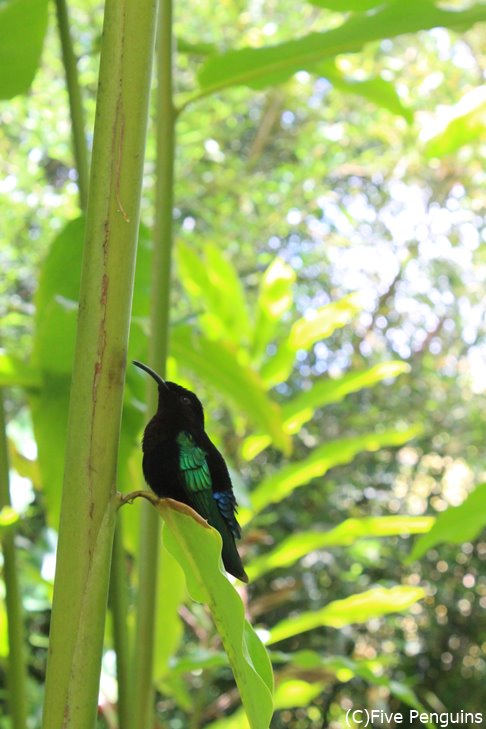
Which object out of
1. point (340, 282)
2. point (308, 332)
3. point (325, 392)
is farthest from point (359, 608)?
point (340, 282)

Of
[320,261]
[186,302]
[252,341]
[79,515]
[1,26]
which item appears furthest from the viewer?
[320,261]

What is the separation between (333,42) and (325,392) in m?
0.63

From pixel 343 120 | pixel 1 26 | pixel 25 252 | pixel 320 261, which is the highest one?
pixel 1 26

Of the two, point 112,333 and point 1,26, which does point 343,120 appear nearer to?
point 1,26

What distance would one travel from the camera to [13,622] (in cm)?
71

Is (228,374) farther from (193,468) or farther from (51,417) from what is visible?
(193,468)

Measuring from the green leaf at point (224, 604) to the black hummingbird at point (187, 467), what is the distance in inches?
4.1

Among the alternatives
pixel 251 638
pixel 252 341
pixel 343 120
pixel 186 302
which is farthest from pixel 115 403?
pixel 343 120

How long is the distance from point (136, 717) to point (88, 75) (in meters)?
2.80

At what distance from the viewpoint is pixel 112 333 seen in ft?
1.26

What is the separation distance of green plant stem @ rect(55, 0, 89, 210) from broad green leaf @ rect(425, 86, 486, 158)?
399mm

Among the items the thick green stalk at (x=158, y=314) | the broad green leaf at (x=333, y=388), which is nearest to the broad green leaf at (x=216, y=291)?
the broad green leaf at (x=333, y=388)

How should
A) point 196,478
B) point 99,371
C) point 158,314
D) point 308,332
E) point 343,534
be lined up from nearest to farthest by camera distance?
point 99,371 → point 196,478 → point 158,314 → point 343,534 → point 308,332

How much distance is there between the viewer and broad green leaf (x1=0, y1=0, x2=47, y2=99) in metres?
0.63
